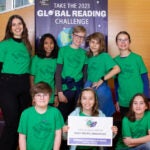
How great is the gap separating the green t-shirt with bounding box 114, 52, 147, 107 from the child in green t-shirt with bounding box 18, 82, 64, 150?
0.91m

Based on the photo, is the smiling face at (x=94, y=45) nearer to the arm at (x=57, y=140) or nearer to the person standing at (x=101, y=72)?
the person standing at (x=101, y=72)

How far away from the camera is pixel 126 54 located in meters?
3.51

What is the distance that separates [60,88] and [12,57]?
23.9 inches

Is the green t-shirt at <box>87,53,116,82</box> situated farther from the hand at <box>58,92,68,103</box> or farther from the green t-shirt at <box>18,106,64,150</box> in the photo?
the green t-shirt at <box>18,106,64,150</box>

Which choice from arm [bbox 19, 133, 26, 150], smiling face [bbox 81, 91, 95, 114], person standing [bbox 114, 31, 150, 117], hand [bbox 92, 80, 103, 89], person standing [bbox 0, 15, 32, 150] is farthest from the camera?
person standing [bbox 114, 31, 150, 117]

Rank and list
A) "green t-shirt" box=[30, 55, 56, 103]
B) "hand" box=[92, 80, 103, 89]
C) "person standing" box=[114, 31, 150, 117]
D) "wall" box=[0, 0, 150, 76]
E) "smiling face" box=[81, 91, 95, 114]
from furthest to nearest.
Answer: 1. "wall" box=[0, 0, 150, 76]
2. "green t-shirt" box=[30, 55, 56, 103]
3. "person standing" box=[114, 31, 150, 117]
4. "hand" box=[92, 80, 103, 89]
5. "smiling face" box=[81, 91, 95, 114]

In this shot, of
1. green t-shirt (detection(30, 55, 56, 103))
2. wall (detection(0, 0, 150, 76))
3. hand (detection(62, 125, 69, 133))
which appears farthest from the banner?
hand (detection(62, 125, 69, 133))

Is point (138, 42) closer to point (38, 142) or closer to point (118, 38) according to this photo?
point (118, 38)

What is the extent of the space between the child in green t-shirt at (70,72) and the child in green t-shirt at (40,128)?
0.52 meters

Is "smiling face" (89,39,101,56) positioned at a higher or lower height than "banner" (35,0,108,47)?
lower

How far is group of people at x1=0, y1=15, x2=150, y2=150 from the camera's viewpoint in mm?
2945

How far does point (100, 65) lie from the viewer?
3.41 metres

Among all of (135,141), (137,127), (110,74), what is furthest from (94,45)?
(135,141)

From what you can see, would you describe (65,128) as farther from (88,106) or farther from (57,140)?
(88,106)
